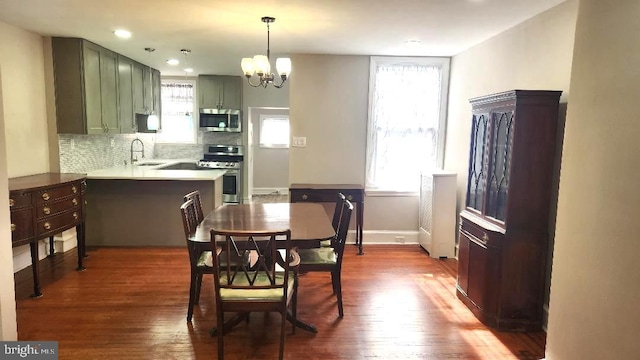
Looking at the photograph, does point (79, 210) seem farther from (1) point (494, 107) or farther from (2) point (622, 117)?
(2) point (622, 117)

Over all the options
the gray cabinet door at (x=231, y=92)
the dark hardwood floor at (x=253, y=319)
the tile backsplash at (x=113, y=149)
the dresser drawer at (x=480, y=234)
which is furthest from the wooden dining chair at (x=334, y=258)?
the gray cabinet door at (x=231, y=92)

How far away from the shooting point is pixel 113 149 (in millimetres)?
5574

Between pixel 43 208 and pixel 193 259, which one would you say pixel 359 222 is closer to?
pixel 193 259

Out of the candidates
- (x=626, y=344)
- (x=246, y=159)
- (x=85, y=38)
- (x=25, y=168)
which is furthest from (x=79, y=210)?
(x=626, y=344)

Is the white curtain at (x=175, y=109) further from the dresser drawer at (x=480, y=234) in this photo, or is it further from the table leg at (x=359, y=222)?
the dresser drawer at (x=480, y=234)

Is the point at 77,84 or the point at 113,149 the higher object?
the point at 77,84

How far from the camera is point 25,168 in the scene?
387cm

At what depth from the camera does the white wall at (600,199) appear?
1.67m

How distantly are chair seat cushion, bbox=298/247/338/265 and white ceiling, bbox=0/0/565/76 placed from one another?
1872mm

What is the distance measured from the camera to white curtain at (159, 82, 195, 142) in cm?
733

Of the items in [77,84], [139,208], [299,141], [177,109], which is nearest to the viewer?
[77,84]

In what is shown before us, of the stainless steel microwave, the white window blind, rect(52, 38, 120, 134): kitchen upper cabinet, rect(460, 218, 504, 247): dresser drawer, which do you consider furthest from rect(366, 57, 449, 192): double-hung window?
the white window blind

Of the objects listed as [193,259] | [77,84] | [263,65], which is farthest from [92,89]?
[193,259]

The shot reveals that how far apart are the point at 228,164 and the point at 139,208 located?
8.11 ft
